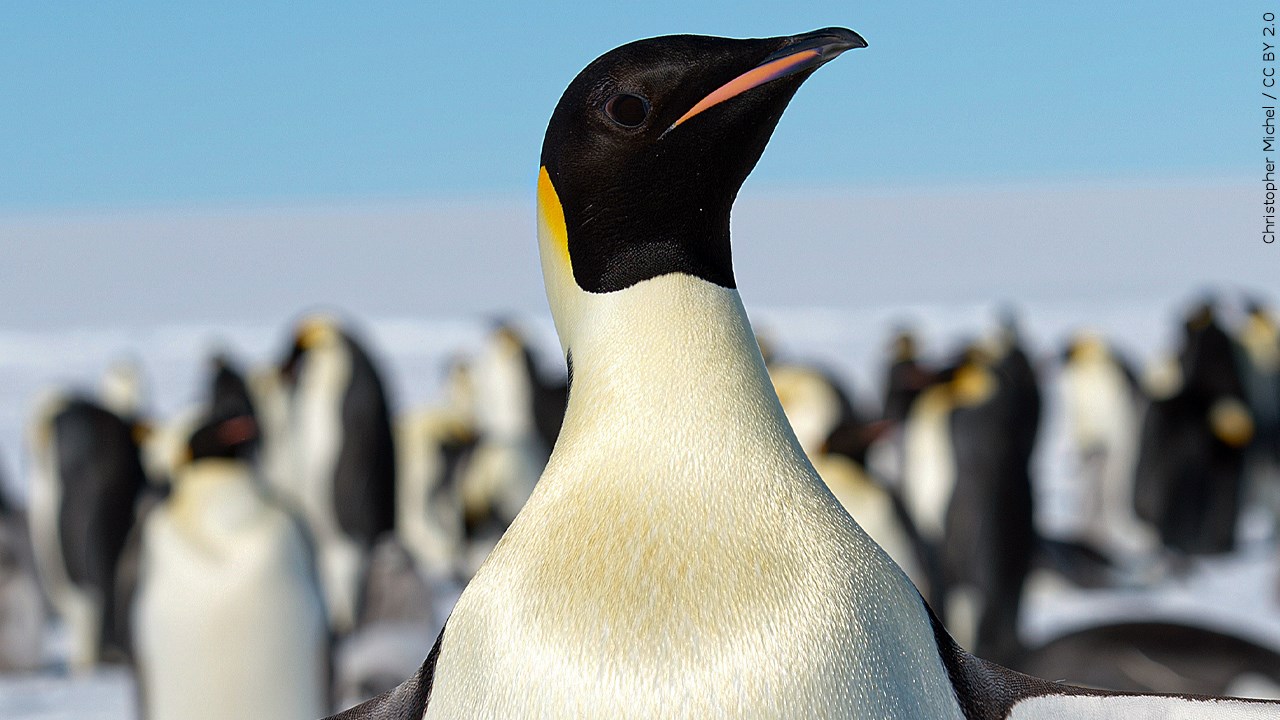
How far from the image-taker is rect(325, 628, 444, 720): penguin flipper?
1.32 metres

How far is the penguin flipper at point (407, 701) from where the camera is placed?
1.32 meters

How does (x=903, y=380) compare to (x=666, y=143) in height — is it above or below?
below

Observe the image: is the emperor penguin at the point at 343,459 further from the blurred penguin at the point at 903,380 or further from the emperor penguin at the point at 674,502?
the emperor penguin at the point at 674,502

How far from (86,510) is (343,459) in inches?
48.2

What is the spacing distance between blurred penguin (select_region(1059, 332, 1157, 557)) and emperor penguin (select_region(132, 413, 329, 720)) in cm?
644

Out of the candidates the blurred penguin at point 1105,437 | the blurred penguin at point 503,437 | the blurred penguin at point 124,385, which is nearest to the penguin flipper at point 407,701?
the blurred penguin at point 503,437

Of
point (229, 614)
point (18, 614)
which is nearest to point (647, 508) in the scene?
point (229, 614)

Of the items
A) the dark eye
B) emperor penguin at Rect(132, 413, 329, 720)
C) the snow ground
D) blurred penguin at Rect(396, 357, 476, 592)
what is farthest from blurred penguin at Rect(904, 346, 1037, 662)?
the dark eye

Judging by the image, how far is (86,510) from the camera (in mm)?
6527

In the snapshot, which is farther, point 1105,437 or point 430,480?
point 1105,437

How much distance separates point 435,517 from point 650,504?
317 inches

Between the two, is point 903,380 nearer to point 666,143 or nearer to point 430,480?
point 430,480

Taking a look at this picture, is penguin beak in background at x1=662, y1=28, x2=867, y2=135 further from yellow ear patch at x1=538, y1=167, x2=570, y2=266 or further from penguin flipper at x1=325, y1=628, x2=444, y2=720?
penguin flipper at x1=325, y1=628, x2=444, y2=720

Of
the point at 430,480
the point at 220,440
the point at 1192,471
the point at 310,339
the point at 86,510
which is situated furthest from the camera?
the point at 430,480
